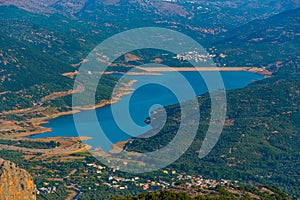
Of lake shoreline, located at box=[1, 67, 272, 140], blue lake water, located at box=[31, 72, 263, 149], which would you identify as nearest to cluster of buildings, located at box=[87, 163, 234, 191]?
blue lake water, located at box=[31, 72, 263, 149]

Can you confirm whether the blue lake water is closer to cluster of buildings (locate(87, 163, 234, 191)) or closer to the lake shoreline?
the lake shoreline

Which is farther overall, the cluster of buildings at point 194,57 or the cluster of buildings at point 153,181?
the cluster of buildings at point 194,57

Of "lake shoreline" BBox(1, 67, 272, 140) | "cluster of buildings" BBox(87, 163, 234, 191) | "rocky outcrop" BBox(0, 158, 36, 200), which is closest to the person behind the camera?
"rocky outcrop" BBox(0, 158, 36, 200)

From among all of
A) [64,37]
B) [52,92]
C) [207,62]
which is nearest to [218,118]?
[52,92]

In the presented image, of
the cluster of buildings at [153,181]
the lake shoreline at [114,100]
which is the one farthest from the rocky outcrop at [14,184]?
the lake shoreline at [114,100]

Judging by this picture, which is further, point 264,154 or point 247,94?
point 247,94

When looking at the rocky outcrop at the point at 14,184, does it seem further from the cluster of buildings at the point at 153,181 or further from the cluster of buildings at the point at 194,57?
the cluster of buildings at the point at 194,57

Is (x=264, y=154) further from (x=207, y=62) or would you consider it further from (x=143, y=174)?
(x=207, y=62)
